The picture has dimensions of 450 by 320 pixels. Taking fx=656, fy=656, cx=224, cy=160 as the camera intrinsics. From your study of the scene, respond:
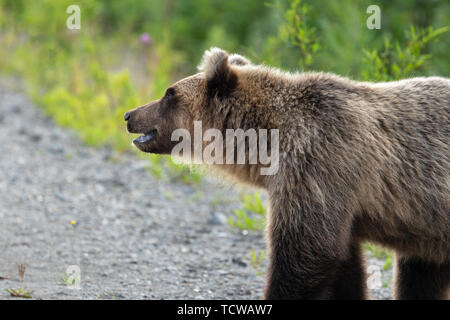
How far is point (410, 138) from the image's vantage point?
436 centimetres

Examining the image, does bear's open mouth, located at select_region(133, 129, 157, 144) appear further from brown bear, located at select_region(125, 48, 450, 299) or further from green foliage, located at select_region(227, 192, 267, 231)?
green foliage, located at select_region(227, 192, 267, 231)

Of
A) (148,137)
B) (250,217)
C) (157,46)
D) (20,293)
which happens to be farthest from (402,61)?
(157,46)

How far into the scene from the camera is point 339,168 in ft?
13.6

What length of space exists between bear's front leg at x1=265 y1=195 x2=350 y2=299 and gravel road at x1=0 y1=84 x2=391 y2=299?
45.1 inches

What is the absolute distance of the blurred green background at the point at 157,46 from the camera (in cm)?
825

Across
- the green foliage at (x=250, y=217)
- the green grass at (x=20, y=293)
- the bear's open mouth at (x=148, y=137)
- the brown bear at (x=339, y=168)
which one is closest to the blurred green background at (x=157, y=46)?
the green foliage at (x=250, y=217)

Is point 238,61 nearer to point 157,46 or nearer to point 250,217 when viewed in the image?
point 250,217

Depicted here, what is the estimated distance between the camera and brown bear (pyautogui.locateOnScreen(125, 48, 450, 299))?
406cm

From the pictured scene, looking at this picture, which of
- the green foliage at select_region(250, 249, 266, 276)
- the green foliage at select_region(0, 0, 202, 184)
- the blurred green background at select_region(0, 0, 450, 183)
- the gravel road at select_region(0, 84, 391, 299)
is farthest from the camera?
the green foliage at select_region(0, 0, 202, 184)

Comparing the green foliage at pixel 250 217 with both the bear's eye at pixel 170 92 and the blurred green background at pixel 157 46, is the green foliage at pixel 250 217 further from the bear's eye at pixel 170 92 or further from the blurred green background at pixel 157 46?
the bear's eye at pixel 170 92

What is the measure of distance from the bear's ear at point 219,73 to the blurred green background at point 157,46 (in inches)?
76.6

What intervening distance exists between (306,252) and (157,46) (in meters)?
8.06

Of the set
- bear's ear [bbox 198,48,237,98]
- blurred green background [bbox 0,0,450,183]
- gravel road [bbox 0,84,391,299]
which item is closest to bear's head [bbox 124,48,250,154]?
bear's ear [bbox 198,48,237,98]

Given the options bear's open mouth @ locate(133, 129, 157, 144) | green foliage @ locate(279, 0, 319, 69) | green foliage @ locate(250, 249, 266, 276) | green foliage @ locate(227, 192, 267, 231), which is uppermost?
green foliage @ locate(279, 0, 319, 69)
